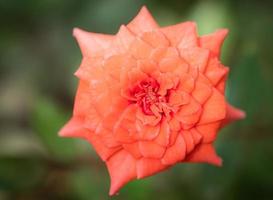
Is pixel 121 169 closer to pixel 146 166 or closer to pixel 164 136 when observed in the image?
pixel 146 166

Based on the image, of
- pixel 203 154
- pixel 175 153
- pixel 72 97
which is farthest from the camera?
pixel 72 97

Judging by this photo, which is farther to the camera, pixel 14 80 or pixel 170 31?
pixel 14 80

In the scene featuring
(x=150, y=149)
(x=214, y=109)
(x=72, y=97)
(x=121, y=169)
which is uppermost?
(x=214, y=109)

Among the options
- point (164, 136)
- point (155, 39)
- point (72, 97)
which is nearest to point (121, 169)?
point (164, 136)

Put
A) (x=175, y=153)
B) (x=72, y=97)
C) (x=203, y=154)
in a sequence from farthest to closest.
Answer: (x=72, y=97)
(x=203, y=154)
(x=175, y=153)

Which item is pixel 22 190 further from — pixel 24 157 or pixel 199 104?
pixel 199 104

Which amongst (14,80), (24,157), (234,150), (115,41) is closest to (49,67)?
(14,80)

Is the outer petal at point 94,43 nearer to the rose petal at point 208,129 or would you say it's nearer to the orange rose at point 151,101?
the orange rose at point 151,101
